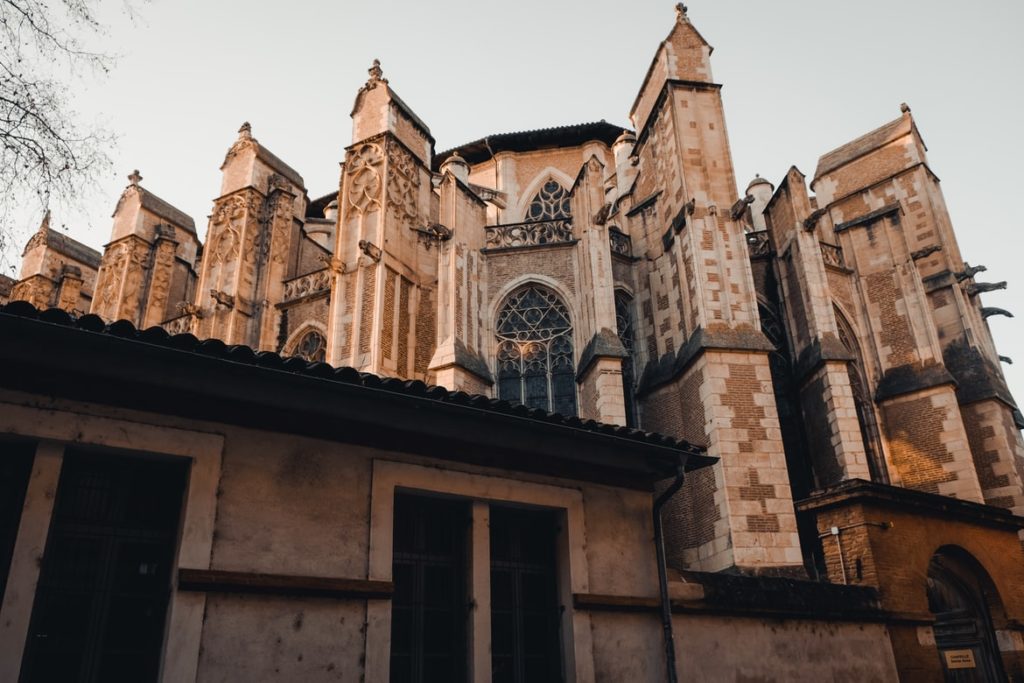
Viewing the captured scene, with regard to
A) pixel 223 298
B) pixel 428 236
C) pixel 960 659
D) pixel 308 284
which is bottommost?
pixel 960 659

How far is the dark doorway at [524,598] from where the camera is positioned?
652 cm

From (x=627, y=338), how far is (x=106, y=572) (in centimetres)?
1410

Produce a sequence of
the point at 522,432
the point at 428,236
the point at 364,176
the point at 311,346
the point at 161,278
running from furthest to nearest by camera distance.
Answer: the point at 161,278 < the point at 311,346 < the point at 428,236 < the point at 364,176 < the point at 522,432

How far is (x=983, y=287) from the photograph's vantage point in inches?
834

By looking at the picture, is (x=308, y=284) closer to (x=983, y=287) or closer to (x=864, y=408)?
(x=864, y=408)

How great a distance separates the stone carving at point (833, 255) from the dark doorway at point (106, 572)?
744 inches

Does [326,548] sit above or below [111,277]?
below

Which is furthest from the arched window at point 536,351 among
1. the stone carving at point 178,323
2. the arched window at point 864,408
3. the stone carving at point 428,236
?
the stone carving at point 178,323

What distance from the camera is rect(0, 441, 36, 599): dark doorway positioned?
4832mm

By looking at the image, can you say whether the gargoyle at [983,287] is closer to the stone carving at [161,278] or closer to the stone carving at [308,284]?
the stone carving at [308,284]

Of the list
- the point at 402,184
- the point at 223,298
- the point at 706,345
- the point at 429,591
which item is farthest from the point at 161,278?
the point at 429,591

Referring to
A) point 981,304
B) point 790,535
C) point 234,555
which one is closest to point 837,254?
point 981,304

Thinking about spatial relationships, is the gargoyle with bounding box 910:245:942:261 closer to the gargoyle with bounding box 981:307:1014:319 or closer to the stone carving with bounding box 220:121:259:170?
the gargoyle with bounding box 981:307:1014:319

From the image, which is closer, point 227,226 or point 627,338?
point 627,338
